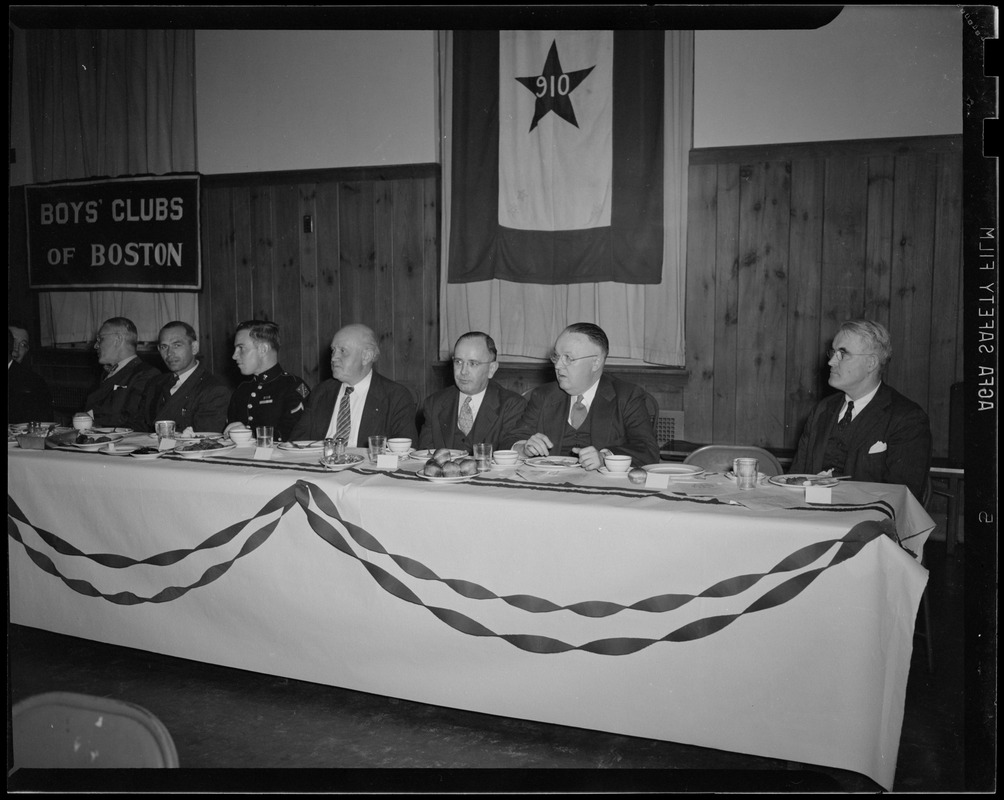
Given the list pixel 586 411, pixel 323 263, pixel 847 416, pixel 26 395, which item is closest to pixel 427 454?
pixel 586 411

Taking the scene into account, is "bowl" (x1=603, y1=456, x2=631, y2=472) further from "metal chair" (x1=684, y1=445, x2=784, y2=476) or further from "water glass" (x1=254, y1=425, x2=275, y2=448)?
"water glass" (x1=254, y1=425, x2=275, y2=448)

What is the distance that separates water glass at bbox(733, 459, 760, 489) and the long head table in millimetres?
93

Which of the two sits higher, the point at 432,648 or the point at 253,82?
the point at 253,82

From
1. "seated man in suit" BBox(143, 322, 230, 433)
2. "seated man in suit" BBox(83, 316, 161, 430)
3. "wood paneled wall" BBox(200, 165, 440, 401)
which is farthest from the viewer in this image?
"wood paneled wall" BBox(200, 165, 440, 401)

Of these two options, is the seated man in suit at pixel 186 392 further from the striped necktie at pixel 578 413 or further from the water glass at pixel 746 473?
the water glass at pixel 746 473

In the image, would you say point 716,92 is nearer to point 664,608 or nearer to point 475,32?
point 475,32

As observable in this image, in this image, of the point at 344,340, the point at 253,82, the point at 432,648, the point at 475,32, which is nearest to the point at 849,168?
the point at 475,32

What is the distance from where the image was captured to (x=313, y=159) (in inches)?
248

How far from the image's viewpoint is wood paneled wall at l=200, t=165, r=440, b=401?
19.8ft

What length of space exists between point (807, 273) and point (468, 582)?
10.6 feet

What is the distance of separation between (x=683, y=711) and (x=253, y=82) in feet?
18.4

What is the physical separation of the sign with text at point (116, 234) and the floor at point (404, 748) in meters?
4.12

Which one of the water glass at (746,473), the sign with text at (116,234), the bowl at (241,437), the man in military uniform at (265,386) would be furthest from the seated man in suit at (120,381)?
the water glass at (746,473)

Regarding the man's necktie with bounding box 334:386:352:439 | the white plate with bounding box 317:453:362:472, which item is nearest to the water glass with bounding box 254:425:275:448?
the white plate with bounding box 317:453:362:472
